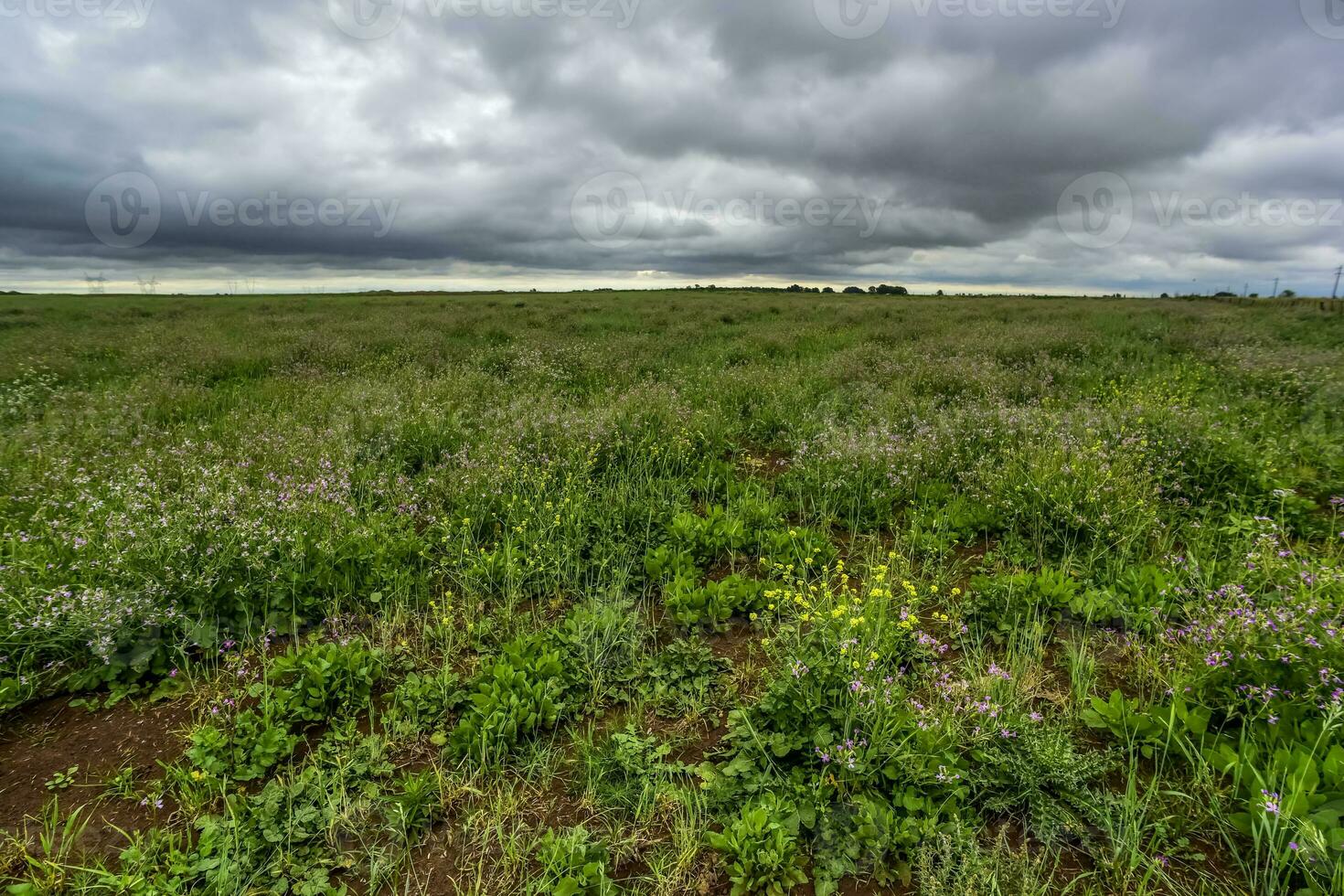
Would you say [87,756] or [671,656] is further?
[671,656]

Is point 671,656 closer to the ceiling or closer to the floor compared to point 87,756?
closer to the ceiling

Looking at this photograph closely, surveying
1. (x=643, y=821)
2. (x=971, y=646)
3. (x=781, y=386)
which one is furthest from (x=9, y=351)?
(x=971, y=646)

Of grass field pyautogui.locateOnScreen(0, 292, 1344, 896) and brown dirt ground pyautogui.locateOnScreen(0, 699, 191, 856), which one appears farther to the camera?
brown dirt ground pyautogui.locateOnScreen(0, 699, 191, 856)

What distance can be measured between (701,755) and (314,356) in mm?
13154

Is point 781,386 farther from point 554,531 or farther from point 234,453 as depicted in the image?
point 234,453

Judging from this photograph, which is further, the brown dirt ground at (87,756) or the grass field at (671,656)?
the brown dirt ground at (87,756)

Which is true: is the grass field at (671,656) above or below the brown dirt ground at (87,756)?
above

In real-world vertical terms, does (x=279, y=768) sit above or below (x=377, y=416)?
below

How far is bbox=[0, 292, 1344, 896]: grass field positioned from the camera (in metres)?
2.29

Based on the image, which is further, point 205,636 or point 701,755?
point 205,636

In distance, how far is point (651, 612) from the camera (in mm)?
4039

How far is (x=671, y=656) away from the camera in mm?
3549

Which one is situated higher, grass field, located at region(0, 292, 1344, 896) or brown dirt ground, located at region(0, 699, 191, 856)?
grass field, located at region(0, 292, 1344, 896)

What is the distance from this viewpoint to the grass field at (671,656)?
2.29 m
